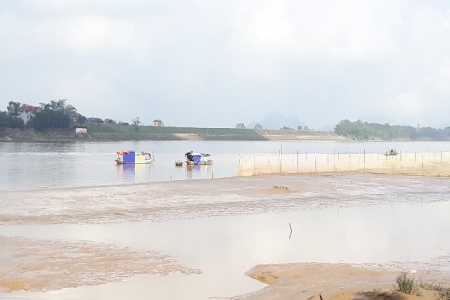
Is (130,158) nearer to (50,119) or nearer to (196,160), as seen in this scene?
(196,160)

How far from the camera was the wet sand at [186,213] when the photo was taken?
12352mm

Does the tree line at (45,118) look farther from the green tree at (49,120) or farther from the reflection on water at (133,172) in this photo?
the reflection on water at (133,172)

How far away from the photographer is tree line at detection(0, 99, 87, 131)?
433ft

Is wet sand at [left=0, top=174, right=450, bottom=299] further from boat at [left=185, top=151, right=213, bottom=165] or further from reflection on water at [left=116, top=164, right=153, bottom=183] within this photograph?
boat at [left=185, top=151, right=213, bottom=165]

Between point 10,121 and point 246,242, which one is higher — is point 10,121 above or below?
above

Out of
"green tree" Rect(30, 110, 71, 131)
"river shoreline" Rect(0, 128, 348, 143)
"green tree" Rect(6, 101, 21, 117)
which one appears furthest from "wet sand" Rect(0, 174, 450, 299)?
"green tree" Rect(6, 101, 21, 117)

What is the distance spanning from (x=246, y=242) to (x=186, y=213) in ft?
22.2

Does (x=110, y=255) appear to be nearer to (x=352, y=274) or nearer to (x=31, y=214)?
(x=352, y=274)

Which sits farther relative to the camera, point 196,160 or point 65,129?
point 65,129

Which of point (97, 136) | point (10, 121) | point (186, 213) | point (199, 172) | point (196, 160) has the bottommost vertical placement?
point (199, 172)

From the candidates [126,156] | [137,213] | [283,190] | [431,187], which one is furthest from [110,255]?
[126,156]

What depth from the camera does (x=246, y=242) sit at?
17.7 metres

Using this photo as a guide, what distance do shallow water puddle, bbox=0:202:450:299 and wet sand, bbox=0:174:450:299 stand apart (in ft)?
2.01

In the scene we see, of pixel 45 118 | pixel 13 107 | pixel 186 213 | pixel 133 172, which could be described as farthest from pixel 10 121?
pixel 186 213
